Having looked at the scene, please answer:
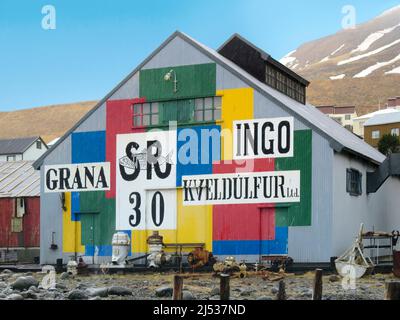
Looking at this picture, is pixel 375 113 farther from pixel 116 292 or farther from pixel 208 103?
pixel 116 292

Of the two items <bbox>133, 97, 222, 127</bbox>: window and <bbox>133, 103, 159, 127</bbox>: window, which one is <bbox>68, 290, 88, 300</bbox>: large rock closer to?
<bbox>133, 97, 222, 127</bbox>: window

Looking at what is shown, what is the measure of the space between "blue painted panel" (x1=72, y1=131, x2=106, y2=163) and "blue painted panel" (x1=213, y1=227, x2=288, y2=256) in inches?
216

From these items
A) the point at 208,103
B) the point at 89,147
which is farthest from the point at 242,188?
the point at 89,147

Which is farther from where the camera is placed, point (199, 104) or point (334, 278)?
point (199, 104)

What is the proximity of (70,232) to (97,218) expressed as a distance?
1425mm

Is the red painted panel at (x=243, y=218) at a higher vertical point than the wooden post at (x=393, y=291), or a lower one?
higher

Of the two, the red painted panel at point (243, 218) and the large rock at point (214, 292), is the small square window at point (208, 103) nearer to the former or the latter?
the red painted panel at point (243, 218)

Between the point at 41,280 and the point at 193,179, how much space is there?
6.42 metres

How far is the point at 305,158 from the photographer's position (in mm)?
26844

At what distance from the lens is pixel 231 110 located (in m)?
27.8

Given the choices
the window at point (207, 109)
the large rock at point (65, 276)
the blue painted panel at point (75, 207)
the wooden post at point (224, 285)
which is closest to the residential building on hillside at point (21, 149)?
the blue painted panel at point (75, 207)

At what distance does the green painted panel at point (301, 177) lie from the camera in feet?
87.5

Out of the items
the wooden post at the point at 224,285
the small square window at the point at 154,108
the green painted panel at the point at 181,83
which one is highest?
the green painted panel at the point at 181,83

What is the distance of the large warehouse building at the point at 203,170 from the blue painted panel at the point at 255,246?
0.12 feet
